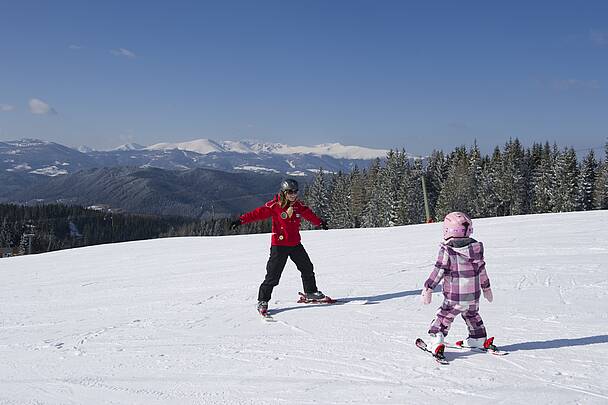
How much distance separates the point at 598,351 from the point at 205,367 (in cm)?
396

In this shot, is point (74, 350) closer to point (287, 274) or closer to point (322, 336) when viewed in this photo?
point (322, 336)

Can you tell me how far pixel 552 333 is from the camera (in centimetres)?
517

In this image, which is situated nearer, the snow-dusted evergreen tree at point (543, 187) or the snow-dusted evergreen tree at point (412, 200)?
the snow-dusted evergreen tree at point (543, 187)

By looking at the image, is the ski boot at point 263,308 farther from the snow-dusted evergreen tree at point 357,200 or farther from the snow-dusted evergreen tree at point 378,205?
the snow-dusted evergreen tree at point 357,200

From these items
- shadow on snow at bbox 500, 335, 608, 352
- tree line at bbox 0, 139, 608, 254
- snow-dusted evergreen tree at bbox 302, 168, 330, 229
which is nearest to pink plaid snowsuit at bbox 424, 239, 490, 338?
shadow on snow at bbox 500, 335, 608, 352

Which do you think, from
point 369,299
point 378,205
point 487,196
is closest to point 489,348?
point 369,299

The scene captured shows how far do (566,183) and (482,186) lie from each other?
366 inches

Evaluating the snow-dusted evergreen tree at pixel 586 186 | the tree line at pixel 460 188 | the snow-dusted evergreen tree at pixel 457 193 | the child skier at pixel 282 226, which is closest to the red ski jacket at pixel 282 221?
the child skier at pixel 282 226

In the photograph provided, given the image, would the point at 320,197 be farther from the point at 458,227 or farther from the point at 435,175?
the point at 458,227

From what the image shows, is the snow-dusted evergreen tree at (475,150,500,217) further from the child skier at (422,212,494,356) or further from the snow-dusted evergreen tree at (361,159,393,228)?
the child skier at (422,212,494,356)

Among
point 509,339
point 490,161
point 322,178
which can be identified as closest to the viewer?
point 509,339

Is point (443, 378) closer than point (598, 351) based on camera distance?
Yes

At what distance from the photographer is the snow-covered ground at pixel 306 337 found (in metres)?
3.92

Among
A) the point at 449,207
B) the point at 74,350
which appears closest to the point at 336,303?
the point at 74,350
